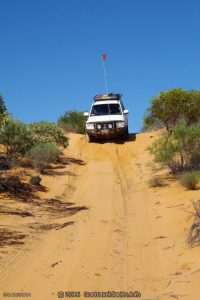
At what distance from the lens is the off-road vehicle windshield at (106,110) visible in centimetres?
2517

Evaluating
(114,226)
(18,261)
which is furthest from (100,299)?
(114,226)

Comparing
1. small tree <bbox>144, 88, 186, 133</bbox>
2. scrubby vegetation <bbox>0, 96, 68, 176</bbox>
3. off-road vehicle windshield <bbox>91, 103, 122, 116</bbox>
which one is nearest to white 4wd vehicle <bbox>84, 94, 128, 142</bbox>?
off-road vehicle windshield <bbox>91, 103, 122, 116</bbox>

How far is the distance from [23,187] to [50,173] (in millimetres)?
3513

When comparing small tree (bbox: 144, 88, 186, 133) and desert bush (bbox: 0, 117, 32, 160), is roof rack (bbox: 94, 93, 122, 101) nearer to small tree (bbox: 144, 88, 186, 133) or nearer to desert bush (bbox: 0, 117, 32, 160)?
small tree (bbox: 144, 88, 186, 133)

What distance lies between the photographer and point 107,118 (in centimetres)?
2445

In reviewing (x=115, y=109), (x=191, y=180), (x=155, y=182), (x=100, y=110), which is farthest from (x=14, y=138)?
(x=191, y=180)

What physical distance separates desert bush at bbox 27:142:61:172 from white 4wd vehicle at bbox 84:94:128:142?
476 centimetres

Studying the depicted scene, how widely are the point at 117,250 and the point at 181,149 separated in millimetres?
8009

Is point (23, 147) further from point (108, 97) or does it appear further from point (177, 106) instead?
point (177, 106)

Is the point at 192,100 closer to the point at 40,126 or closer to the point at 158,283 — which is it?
the point at 40,126

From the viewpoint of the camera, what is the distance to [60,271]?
7.04 m

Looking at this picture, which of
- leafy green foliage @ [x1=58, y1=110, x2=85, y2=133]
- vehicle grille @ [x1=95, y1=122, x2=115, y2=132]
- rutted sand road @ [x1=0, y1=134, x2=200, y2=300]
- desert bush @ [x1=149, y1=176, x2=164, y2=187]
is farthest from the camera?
leafy green foliage @ [x1=58, y1=110, x2=85, y2=133]

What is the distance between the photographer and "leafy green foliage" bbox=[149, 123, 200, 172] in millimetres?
15750

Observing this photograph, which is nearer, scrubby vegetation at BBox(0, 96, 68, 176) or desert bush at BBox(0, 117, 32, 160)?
scrubby vegetation at BBox(0, 96, 68, 176)
